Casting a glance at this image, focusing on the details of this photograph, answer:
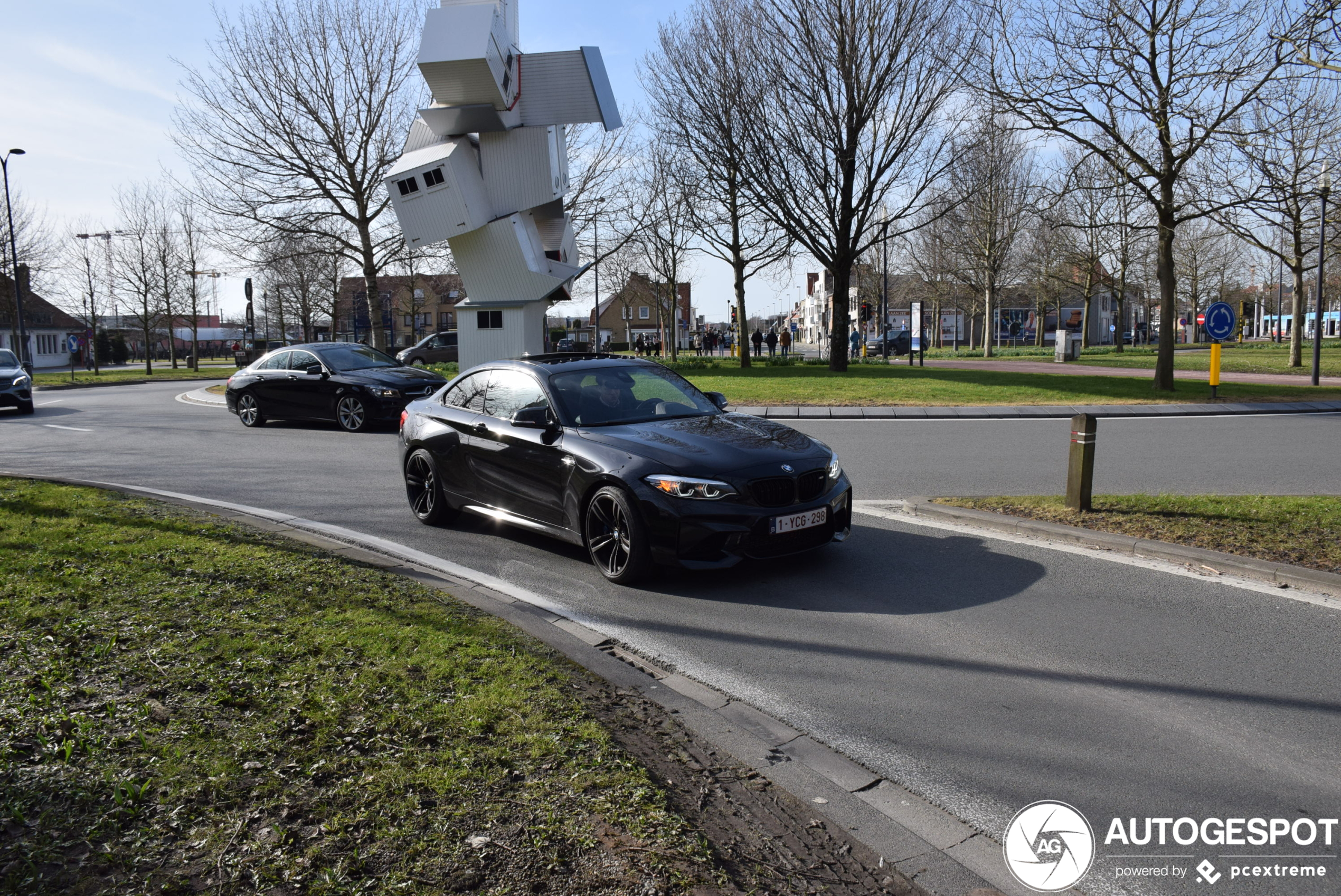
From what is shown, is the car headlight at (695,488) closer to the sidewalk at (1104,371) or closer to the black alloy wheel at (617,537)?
the black alloy wheel at (617,537)

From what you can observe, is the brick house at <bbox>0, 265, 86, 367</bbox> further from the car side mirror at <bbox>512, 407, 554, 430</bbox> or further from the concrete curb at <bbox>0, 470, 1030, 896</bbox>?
the concrete curb at <bbox>0, 470, 1030, 896</bbox>

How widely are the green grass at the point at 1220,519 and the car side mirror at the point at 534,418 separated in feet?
12.4

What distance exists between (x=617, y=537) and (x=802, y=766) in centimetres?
292

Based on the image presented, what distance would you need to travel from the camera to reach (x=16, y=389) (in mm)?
20656

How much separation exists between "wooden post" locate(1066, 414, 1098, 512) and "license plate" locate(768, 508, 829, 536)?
8.82 ft

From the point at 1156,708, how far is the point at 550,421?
14.2ft

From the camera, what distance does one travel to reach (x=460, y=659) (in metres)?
4.41

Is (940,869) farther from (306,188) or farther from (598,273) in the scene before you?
(598,273)

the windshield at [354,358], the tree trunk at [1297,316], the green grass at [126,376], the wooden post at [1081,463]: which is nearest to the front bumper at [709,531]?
the wooden post at [1081,463]

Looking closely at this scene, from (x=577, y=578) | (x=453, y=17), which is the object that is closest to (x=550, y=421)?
(x=577, y=578)

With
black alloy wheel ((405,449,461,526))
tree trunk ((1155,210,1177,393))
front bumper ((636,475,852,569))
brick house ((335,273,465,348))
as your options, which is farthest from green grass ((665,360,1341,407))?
brick house ((335,273,465,348))

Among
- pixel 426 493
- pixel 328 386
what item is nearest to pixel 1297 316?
pixel 328 386

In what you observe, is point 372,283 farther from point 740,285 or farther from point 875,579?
point 875,579

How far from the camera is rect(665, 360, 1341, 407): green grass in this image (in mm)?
19125
